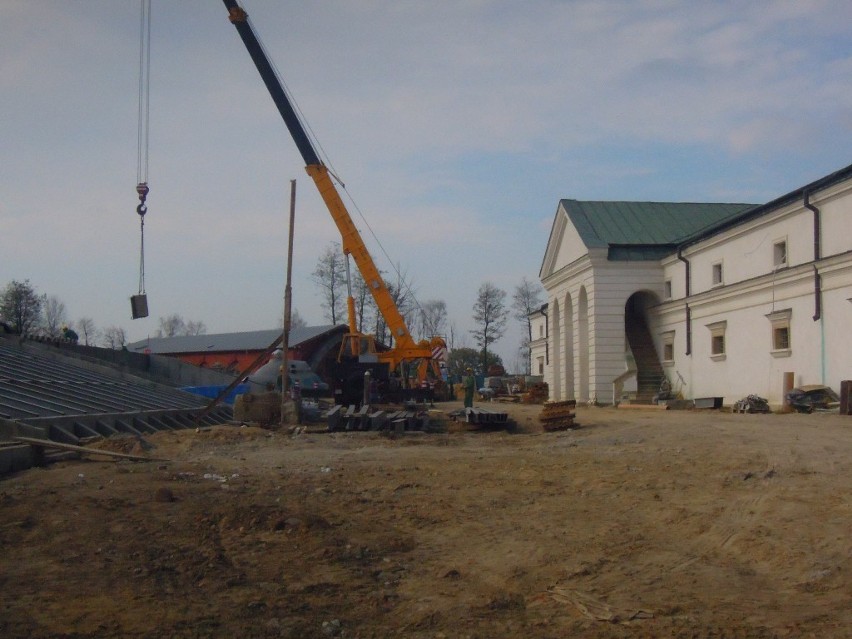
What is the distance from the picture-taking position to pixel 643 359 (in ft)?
120

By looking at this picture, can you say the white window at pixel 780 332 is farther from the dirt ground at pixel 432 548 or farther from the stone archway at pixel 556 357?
the stone archway at pixel 556 357

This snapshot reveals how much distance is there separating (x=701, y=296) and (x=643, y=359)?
557 centimetres

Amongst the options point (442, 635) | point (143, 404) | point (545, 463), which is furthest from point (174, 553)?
point (143, 404)

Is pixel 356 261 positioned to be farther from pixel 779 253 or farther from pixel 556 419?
pixel 779 253

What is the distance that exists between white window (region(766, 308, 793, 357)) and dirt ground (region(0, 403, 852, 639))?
46.8ft

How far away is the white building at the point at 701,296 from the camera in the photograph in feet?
79.4

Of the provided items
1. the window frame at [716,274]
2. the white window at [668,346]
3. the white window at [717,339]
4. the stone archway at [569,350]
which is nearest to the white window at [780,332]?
the white window at [717,339]

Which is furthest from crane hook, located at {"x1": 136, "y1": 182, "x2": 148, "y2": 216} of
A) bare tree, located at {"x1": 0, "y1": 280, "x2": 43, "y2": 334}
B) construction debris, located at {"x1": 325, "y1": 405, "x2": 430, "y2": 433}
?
bare tree, located at {"x1": 0, "y1": 280, "x2": 43, "y2": 334}

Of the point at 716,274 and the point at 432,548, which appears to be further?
the point at 716,274

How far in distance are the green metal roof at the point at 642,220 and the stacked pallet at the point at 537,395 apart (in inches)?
369

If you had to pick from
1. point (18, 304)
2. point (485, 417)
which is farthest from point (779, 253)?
point (18, 304)

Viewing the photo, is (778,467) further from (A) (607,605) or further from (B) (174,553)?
(B) (174,553)

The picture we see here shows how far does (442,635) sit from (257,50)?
1016 inches

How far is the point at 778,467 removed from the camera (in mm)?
11562
